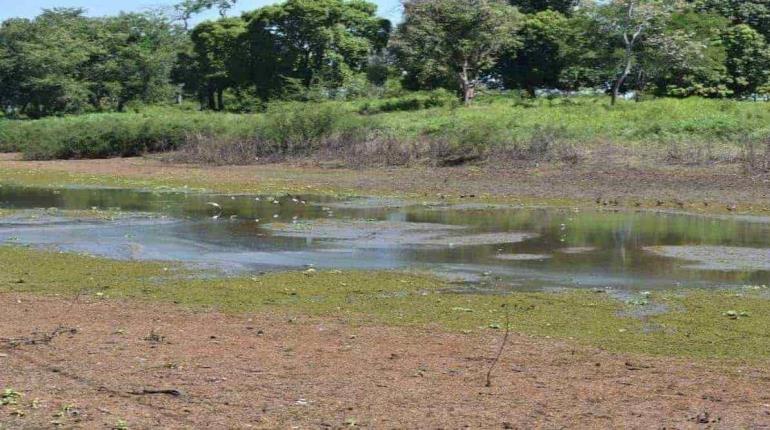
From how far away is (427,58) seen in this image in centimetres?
4944

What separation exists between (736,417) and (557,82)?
160ft

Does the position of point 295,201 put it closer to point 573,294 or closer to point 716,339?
point 573,294

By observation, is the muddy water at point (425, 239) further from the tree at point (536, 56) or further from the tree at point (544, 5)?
the tree at point (544, 5)

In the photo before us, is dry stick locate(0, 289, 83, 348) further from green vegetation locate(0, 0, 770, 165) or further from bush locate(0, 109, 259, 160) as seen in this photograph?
bush locate(0, 109, 259, 160)

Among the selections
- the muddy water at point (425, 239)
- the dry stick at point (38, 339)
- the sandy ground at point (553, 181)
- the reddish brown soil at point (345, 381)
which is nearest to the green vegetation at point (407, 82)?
the sandy ground at point (553, 181)

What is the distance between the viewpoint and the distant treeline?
44938 millimetres

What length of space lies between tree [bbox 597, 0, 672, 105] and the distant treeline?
61 mm

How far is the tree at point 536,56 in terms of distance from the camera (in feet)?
174

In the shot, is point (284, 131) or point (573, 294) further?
point (284, 131)

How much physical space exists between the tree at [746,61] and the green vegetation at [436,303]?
36.1 m

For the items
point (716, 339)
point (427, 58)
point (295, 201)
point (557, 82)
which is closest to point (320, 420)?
point (716, 339)

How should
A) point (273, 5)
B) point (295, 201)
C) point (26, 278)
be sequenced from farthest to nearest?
point (273, 5) → point (295, 201) → point (26, 278)

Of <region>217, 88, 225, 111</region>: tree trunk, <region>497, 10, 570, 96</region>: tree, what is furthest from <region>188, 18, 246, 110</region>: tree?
<region>497, 10, 570, 96</region>: tree

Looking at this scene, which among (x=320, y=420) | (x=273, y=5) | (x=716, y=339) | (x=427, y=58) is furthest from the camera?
(x=273, y=5)
